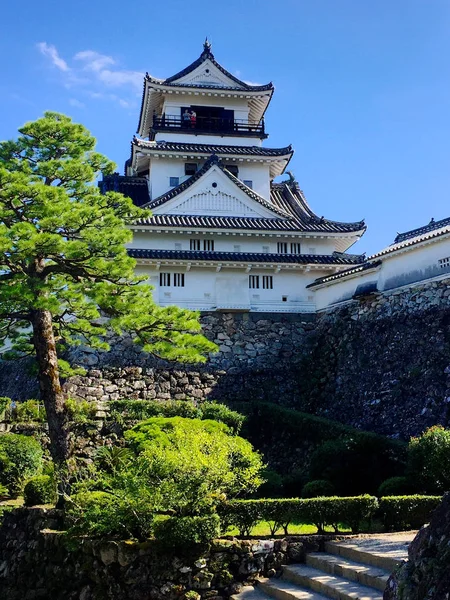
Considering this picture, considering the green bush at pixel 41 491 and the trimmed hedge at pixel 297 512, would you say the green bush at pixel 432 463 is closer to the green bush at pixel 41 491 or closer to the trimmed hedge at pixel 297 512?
the trimmed hedge at pixel 297 512

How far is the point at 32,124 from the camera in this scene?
1516cm

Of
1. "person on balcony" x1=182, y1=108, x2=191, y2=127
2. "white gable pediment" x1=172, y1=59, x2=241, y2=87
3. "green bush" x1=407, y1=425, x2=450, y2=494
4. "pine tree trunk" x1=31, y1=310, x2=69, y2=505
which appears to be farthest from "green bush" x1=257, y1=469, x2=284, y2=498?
"white gable pediment" x1=172, y1=59, x2=241, y2=87

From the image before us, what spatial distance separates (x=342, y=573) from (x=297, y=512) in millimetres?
1760

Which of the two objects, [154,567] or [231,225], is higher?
[231,225]

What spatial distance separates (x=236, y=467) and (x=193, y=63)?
22577 mm

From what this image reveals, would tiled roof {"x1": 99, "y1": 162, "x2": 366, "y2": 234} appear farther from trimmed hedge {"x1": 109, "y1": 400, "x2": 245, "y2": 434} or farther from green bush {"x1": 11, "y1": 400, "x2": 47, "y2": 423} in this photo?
green bush {"x1": 11, "y1": 400, "x2": 47, "y2": 423}

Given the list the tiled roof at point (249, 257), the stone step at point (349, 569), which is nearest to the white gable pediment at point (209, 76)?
the tiled roof at point (249, 257)

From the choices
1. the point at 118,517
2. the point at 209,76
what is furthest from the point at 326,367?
the point at 209,76

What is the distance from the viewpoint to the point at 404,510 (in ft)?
38.4

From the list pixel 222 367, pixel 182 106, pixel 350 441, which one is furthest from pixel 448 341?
pixel 182 106

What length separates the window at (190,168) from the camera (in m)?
27.7

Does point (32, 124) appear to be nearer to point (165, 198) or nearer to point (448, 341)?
point (165, 198)

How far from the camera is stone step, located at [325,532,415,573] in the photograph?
9.13 m

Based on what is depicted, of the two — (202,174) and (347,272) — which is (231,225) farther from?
(347,272)
